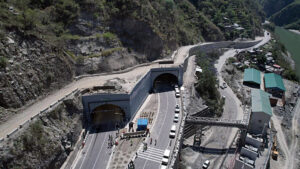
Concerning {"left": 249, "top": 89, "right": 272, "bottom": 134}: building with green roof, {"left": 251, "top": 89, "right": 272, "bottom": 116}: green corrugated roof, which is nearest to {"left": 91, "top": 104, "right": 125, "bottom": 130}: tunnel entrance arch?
{"left": 249, "top": 89, "right": 272, "bottom": 134}: building with green roof

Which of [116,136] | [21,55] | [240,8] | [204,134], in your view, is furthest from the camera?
[240,8]

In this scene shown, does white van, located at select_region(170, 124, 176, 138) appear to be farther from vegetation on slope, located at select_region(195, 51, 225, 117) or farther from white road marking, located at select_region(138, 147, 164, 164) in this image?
vegetation on slope, located at select_region(195, 51, 225, 117)

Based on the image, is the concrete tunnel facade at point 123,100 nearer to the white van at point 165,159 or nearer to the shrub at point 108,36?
the white van at point 165,159

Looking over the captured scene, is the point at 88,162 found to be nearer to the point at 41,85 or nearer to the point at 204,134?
the point at 41,85

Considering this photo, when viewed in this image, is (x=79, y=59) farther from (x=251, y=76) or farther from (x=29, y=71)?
(x=251, y=76)

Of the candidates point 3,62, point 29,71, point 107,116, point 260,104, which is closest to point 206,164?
point 260,104

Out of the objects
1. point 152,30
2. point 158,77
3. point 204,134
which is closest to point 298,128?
point 204,134

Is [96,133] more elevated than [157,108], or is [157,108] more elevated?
[157,108]
